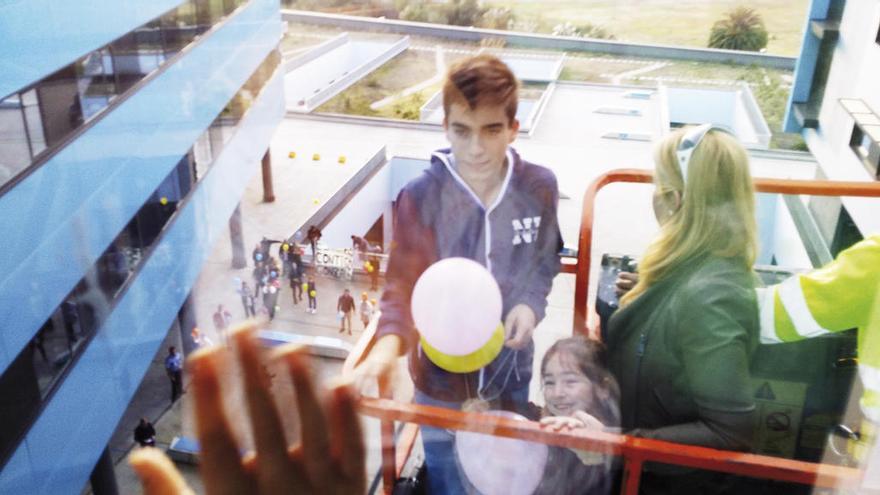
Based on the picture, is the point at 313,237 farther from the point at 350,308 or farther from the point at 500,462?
the point at 500,462

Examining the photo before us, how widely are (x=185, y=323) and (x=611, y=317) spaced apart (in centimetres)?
163

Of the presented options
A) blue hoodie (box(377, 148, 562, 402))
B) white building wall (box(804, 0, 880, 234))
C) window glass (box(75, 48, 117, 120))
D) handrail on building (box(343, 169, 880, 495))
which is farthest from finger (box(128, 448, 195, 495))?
window glass (box(75, 48, 117, 120))

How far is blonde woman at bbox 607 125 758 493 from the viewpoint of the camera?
38.1 inches

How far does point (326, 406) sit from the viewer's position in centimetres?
49

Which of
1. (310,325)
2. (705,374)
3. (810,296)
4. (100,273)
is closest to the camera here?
(705,374)

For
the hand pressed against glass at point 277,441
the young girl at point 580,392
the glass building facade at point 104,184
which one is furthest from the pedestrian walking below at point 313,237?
the hand pressed against glass at point 277,441

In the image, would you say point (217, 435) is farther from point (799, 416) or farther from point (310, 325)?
point (799, 416)

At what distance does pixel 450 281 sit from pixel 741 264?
1.37ft

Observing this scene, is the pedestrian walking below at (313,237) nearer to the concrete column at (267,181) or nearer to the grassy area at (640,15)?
the concrete column at (267,181)

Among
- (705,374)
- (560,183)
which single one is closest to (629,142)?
(560,183)

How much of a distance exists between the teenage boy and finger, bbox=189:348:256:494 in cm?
59

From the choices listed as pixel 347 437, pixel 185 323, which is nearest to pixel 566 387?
pixel 347 437

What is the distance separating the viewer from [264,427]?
0.49m

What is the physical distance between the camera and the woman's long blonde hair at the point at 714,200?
1018 mm
